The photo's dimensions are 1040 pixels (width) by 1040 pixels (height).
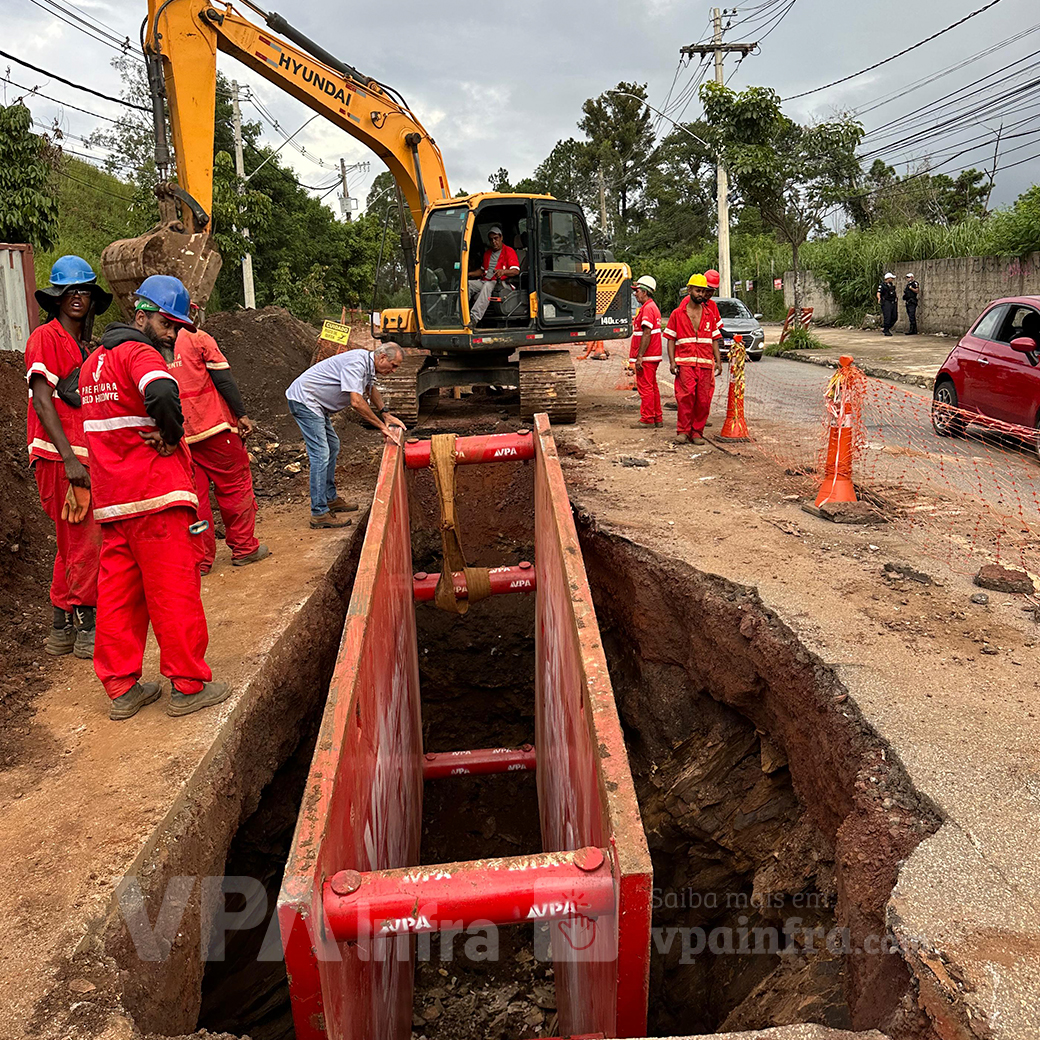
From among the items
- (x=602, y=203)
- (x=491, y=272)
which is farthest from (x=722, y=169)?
(x=602, y=203)

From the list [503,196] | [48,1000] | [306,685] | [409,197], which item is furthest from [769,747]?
[409,197]

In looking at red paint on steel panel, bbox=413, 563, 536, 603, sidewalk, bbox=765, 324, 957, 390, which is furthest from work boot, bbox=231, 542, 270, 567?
sidewalk, bbox=765, 324, 957, 390

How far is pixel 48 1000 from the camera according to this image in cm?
237

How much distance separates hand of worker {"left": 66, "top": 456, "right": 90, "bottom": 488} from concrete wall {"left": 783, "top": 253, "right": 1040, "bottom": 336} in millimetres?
19607

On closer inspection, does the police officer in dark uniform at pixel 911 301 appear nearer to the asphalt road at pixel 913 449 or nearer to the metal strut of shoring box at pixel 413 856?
the asphalt road at pixel 913 449

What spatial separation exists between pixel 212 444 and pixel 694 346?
4988 millimetres

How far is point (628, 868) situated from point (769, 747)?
2.17 metres

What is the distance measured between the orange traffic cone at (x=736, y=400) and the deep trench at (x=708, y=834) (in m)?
3.31

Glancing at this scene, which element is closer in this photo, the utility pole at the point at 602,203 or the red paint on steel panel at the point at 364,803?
the red paint on steel panel at the point at 364,803

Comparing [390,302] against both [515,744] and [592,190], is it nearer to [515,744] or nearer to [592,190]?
[515,744]

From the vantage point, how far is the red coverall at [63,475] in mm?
4430

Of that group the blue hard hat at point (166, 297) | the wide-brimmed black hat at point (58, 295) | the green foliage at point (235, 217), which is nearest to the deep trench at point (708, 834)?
the blue hard hat at point (166, 297)

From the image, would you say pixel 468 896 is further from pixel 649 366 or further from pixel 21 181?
pixel 21 181

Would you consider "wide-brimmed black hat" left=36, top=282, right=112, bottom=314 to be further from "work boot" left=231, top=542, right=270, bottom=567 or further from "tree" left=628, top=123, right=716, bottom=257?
"tree" left=628, top=123, right=716, bottom=257
